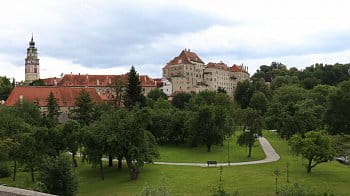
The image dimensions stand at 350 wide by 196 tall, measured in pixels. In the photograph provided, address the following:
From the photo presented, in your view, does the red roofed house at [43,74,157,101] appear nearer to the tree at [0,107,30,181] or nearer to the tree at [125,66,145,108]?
the tree at [125,66,145,108]

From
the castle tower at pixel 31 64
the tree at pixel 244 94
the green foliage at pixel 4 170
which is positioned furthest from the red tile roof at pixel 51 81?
the green foliage at pixel 4 170

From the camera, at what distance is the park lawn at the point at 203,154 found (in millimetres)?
54341

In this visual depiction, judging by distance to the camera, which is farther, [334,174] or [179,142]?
[179,142]

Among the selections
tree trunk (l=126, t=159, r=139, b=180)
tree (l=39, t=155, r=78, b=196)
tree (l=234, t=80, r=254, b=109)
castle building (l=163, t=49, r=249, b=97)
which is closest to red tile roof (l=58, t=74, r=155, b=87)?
castle building (l=163, t=49, r=249, b=97)

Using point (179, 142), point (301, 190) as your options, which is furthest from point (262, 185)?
point (179, 142)

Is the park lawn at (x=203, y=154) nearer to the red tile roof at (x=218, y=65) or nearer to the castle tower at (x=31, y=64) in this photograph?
the red tile roof at (x=218, y=65)

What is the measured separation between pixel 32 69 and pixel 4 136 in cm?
11548

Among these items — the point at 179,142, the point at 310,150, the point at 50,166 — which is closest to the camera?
the point at 50,166

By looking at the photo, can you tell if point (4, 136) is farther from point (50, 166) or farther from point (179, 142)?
point (179, 142)

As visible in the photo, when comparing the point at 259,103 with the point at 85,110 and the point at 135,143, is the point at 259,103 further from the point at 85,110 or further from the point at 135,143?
the point at 135,143

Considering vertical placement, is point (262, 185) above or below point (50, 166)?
below

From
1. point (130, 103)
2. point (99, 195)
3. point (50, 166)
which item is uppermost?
point (130, 103)

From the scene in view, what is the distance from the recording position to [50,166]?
3444 centimetres

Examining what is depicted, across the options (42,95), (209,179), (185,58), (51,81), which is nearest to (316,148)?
(209,179)
